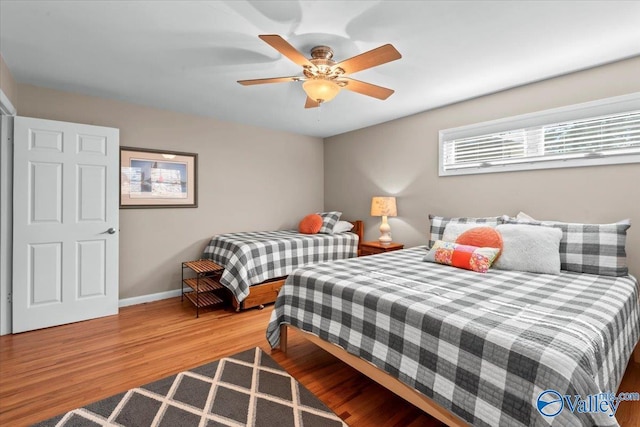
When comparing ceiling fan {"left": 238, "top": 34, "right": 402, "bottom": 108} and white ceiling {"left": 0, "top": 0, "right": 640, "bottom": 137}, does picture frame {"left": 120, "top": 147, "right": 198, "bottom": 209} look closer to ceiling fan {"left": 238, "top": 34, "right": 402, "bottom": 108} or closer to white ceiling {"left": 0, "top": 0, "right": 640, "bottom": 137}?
white ceiling {"left": 0, "top": 0, "right": 640, "bottom": 137}

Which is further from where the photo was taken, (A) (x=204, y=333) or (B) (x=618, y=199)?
(A) (x=204, y=333)

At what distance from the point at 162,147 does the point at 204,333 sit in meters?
2.36

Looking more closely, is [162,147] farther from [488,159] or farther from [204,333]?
[488,159]

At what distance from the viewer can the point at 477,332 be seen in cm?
131

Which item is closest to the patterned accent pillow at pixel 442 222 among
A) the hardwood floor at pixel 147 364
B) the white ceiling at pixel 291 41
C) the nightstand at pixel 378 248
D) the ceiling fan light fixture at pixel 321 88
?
the nightstand at pixel 378 248

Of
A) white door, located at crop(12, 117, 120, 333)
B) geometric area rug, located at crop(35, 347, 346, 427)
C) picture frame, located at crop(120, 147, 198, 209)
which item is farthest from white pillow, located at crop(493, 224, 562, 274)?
white door, located at crop(12, 117, 120, 333)

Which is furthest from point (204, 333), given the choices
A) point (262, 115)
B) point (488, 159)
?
point (488, 159)

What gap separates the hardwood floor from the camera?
5.87 ft

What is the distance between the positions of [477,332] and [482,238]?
144cm

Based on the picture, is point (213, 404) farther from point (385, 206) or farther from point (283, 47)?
point (385, 206)

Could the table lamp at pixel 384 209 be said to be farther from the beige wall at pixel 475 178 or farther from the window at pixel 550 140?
the window at pixel 550 140

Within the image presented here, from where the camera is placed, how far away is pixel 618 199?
96.0 inches

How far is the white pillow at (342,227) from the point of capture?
4449 mm

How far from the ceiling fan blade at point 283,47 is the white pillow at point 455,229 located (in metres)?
2.00
